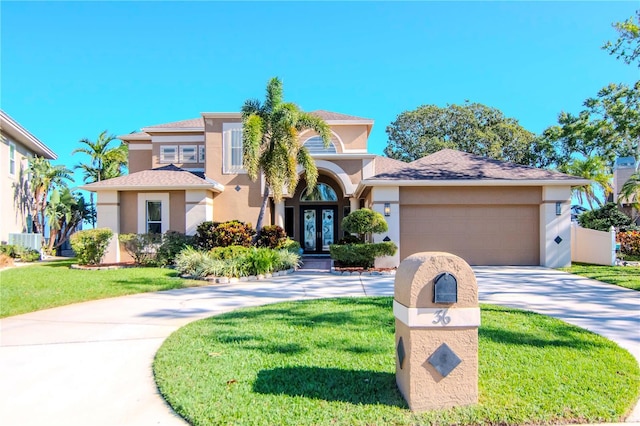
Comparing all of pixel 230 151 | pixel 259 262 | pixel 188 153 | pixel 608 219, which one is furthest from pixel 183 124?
pixel 608 219

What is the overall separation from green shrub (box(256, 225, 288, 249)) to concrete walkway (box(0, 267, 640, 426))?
12.8 feet

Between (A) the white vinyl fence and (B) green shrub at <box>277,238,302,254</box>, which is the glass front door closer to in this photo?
(B) green shrub at <box>277,238,302,254</box>

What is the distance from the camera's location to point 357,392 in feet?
11.8

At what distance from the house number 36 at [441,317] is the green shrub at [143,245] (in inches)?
519

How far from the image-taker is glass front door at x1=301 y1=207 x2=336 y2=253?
65.2 ft

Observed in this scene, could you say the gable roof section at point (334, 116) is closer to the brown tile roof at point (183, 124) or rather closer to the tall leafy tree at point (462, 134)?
the brown tile roof at point (183, 124)

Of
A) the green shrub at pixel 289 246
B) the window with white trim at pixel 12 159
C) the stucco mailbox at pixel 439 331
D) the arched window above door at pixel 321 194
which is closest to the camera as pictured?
the stucco mailbox at pixel 439 331

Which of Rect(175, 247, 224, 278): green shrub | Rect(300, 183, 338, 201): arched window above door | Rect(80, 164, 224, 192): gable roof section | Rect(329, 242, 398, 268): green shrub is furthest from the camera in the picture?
Rect(300, 183, 338, 201): arched window above door

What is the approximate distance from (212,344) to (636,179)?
71.8 feet

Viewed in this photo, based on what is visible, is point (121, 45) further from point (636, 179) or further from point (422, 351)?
point (636, 179)

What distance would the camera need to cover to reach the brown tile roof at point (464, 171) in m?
13.9

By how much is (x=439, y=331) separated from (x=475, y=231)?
11852 mm

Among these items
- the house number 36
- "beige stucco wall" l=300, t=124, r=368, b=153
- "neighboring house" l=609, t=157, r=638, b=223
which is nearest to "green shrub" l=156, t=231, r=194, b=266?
"beige stucco wall" l=300, t=124, r=368, b=153

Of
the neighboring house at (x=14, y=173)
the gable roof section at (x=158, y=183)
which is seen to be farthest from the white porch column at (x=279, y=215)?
the neighboring house at (x=14, y=173)
